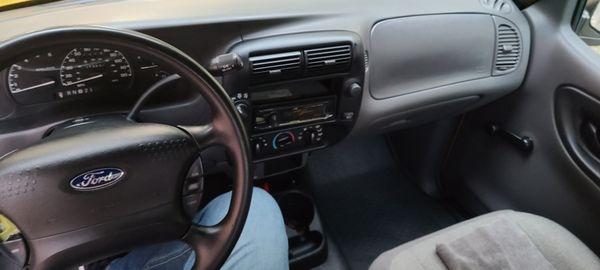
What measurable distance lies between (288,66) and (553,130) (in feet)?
2.68

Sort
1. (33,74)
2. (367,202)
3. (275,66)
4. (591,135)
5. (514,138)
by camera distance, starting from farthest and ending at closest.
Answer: (367,202) < (514,138) < (591,135) < (275,66) < (33,74)

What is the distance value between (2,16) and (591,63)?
4.43 feet

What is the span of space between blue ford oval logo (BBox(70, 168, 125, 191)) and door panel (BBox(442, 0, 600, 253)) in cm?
115

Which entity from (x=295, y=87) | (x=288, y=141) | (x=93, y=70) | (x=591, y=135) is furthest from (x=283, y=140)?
(x=591, y=135)

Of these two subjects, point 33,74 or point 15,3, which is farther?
point 15,3

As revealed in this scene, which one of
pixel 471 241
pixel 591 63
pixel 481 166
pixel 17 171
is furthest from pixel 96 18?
pixel 481 166

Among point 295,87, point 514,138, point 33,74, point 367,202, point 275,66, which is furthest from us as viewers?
point 367,202

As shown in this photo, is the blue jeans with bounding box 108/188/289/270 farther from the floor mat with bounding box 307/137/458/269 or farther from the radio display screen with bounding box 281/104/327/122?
the floor mat with bounding box 307/137/458/269

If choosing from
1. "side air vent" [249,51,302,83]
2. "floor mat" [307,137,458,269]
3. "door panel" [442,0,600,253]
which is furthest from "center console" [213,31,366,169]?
"door panel" [442,0,600,253]

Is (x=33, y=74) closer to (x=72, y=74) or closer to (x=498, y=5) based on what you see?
(x=72, y=74)

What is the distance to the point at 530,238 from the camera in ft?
3.38

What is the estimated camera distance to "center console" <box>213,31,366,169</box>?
38.8 inches

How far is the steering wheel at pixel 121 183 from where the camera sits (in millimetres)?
650

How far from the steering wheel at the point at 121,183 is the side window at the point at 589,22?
1.08 m
